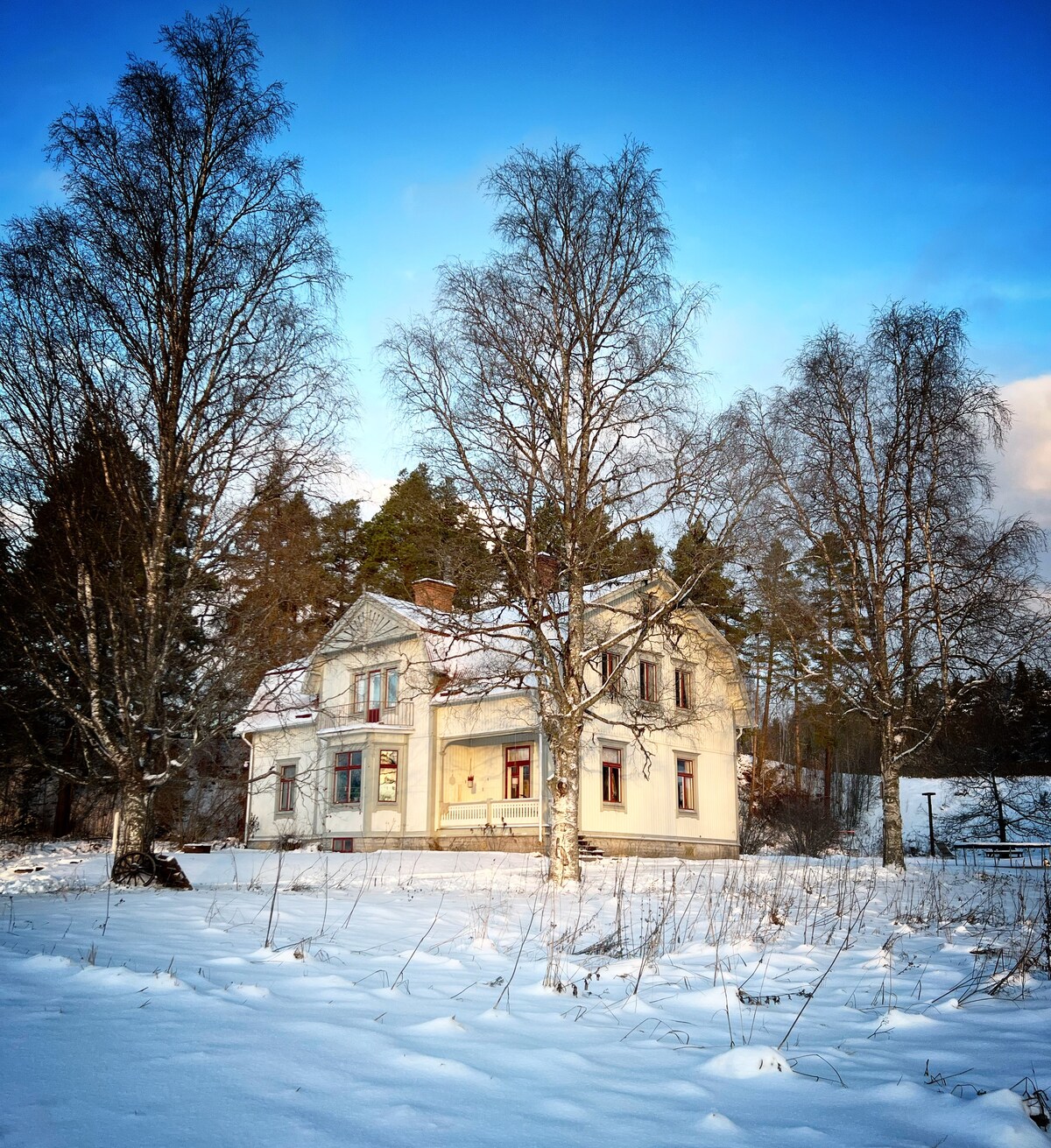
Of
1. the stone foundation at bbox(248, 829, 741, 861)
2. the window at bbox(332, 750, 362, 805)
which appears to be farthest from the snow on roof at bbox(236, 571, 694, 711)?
the stone foundation at bbox(248, 829, 741, 861)

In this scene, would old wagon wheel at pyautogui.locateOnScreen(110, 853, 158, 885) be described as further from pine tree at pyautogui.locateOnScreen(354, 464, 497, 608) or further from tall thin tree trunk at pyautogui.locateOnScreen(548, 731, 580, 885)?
pine tree at pyautogui.locateOnScreen(354, 464, 497, 608)

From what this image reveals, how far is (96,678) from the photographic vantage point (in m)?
10.4

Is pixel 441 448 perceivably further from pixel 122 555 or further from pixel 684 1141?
pixel 684 1141

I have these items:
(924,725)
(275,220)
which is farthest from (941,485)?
(275,220)

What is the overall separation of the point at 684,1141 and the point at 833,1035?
187cm

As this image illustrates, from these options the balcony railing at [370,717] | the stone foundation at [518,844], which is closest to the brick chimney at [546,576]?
the stone foundation at [518,844]

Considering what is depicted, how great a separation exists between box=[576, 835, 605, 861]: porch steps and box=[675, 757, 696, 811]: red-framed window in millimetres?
4574

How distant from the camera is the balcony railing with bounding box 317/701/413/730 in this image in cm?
2666

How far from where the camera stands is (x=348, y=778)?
27.4m

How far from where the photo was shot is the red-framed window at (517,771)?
25.2 m

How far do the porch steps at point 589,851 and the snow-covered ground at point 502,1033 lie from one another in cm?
1385

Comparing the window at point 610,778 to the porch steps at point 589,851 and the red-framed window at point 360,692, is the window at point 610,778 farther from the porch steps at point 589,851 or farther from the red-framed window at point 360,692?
the red-framed window at point 360,692

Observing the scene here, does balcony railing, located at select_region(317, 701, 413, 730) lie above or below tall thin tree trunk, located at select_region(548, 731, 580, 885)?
above

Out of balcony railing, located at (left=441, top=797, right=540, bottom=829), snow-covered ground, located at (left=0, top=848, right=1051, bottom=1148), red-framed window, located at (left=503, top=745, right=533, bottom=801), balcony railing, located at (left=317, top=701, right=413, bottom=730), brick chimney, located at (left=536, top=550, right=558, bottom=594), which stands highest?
brick chimney, located at (left=536, top=550, right=558, bottom=594)
